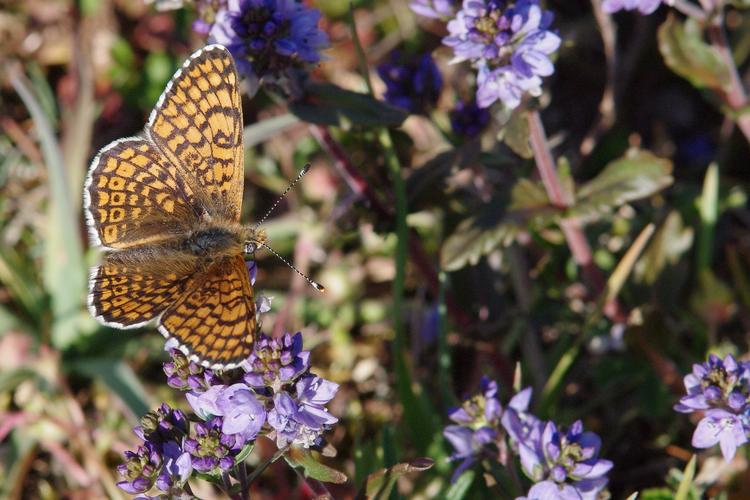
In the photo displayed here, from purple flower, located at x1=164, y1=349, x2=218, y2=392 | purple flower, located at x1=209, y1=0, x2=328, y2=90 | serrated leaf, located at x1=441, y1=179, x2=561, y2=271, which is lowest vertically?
serrated leaf, located at x1=441, y1=179, x2=561, y2=271

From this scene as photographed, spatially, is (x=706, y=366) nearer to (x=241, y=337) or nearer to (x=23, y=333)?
(x=241, y=337)

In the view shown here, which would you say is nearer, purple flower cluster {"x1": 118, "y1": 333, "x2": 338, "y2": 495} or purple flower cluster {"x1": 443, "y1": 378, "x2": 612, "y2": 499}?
purple flower cluster {"x1": 118, "y1": 333, "x2": 338, "y2": 495}

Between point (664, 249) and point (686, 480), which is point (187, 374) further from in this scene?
point (664, 249)

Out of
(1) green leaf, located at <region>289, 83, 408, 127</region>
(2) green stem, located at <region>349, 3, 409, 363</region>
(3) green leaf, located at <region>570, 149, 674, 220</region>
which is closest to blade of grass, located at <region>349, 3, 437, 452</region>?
(2) green stem, located at <region>349, 3, 409, 363</region>

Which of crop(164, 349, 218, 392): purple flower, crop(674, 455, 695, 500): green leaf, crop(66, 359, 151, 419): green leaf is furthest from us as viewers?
crop(66, 359, 151, 419): green leaf

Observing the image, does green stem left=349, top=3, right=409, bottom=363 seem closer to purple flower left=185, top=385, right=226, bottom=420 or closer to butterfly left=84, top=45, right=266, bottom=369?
butterfly left=84, top=45, right=266, bottom=369
